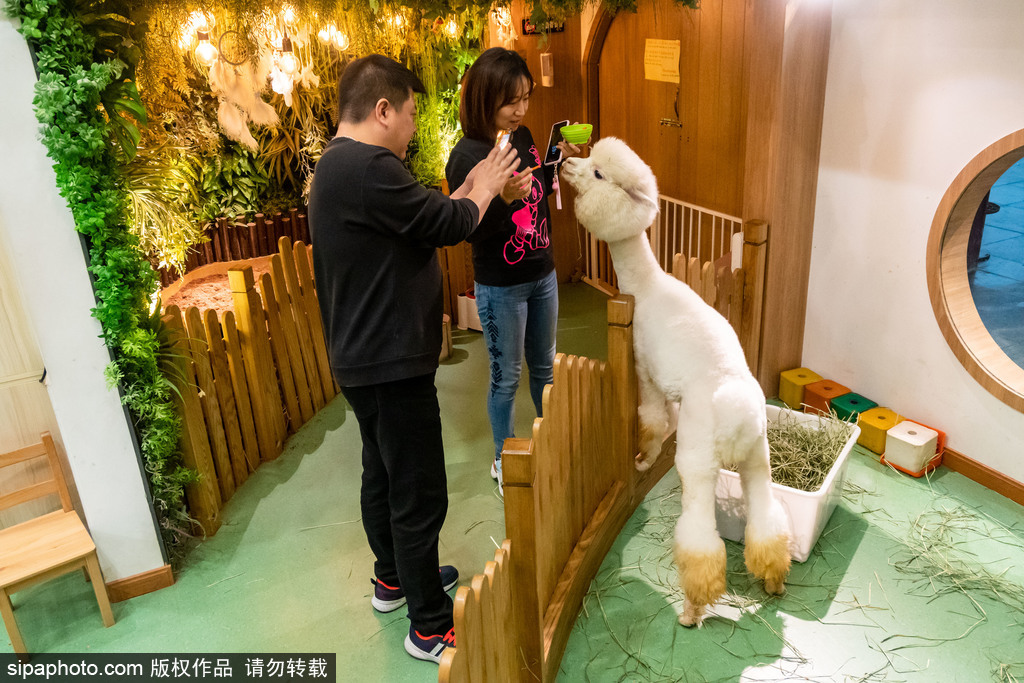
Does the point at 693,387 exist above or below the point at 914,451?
above

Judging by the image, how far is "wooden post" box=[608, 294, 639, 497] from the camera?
2.48m

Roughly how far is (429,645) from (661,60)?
11.4 feet

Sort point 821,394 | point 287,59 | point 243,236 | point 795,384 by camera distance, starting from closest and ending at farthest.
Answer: point 821,394 < point 795,384 < point 287,59 < point 243,236

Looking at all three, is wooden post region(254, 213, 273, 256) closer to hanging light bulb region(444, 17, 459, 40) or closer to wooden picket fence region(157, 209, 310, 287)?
wooden picket fence region(157, 209, 310, 287)

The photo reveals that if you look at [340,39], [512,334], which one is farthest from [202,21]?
[512,334]

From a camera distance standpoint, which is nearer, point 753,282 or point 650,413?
point 650,413

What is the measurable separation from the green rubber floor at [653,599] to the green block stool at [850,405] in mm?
208

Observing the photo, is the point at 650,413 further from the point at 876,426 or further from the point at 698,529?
the point at 876,426

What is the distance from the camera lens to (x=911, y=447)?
3061mm

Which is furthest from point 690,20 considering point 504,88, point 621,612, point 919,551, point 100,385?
point 100,385

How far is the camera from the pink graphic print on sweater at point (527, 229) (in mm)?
2684

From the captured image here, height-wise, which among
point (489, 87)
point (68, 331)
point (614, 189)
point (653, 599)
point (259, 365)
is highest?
point (489, 87)

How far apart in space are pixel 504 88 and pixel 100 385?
1.71 metres

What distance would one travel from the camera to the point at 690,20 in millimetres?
4012
